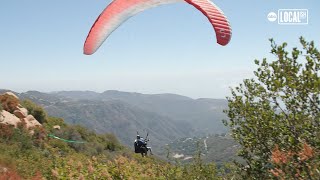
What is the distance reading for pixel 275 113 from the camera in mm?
12477

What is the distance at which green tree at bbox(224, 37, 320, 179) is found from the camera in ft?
36.0

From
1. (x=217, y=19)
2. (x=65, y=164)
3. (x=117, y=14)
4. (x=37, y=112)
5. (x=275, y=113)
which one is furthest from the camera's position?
(x=37, y=112)

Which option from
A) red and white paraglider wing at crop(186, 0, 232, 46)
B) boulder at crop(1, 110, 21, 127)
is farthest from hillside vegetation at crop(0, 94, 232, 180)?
red and white paraglider wing at crop(186, 0, 232, 46)

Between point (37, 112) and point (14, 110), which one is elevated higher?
point (14, 110)

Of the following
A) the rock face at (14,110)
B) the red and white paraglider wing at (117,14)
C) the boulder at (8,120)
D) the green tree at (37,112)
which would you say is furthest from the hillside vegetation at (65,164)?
the red and white paraglider wing at (117,14)

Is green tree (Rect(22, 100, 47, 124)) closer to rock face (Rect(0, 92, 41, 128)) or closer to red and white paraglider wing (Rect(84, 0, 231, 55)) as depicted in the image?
rock face (Rect(0, 92, 41, 128))

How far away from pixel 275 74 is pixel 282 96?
94 centimetres

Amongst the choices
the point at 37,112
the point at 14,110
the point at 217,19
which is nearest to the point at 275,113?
the point at 217,19

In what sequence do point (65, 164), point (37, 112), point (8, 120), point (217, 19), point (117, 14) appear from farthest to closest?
1. point (37, 112)
2. point (8, 120)
3. point (65, 164)
4. point (117, 14)
5. point (217, 19)

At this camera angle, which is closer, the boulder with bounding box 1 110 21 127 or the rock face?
the boulder with bounding box 1 110 21 127

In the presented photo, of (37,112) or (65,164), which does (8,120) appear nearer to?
(37,112)

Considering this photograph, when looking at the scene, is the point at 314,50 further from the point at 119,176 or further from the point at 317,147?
the point at 119,176

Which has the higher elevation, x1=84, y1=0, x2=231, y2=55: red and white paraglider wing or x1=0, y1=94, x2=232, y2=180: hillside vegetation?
x1=84, y1=0, x2=231, y2=55: red and white paraglider wing

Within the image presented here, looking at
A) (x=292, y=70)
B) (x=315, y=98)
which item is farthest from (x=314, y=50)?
(x=315, y=98)
